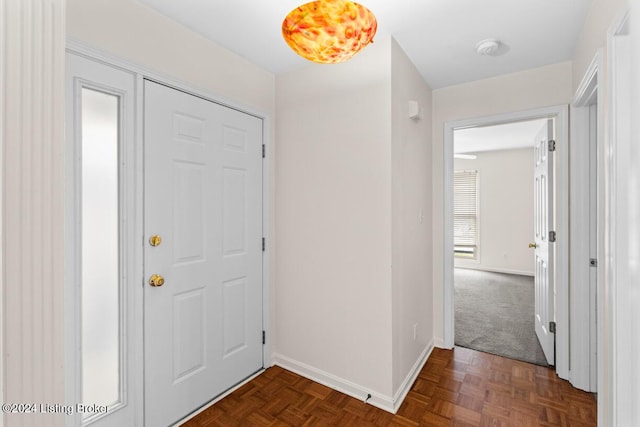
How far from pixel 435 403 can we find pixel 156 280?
75.0 inches

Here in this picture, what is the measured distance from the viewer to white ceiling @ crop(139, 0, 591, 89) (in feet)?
5.58

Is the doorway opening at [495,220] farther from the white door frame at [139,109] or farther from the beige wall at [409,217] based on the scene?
the white door frame at [139,109]

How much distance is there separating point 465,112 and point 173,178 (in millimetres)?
2389

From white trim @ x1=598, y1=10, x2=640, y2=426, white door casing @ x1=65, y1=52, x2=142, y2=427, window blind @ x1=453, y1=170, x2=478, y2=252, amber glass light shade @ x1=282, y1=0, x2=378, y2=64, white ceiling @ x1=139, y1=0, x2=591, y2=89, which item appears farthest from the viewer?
window blind @ x1=453, y1=170, x2=478, y2=252

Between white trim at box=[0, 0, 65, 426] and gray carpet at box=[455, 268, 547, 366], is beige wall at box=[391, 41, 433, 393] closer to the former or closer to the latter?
gray carpet at box=[455, 268, 547, 366]

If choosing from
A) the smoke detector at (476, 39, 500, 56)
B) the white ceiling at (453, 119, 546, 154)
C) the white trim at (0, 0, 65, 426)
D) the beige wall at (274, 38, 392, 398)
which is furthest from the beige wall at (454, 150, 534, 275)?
the white trim at (0, 0, 65, 426)

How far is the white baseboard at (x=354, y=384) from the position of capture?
200cm

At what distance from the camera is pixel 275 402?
→ 2064 mm

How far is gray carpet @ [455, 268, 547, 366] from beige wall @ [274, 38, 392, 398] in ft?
4.53

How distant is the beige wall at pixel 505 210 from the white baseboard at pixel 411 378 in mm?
4059

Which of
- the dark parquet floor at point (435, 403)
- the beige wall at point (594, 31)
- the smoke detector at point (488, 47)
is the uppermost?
the smoke detector at point (488, 47)

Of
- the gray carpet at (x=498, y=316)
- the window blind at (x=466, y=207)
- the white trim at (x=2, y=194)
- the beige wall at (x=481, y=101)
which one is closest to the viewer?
the white trim at (x=2, y=194)

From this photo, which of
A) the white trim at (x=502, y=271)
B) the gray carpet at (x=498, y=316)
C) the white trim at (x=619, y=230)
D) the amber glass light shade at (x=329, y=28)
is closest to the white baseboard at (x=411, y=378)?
the gray carpet at (x=498, y=316)

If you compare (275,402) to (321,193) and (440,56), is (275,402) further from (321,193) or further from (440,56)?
(440,56)
